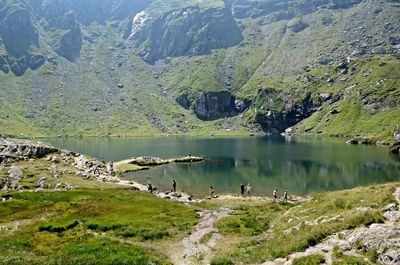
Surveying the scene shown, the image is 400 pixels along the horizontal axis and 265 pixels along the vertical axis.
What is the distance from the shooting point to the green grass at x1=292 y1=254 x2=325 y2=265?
27.4m

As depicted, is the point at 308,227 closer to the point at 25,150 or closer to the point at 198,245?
the point at 198,245

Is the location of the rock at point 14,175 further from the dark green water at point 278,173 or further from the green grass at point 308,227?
the green grass at point 308,227

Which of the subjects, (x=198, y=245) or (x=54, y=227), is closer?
(x=198, y=245)

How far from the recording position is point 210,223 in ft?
176

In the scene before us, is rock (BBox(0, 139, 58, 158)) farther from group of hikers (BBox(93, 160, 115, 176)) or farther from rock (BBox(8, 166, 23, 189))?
rock (BBox(8, 166, 23, 189))

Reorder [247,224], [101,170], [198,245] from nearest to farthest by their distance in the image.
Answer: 1. [198,245]
2. [247,224]
3. [101,170]

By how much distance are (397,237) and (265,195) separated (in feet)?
237

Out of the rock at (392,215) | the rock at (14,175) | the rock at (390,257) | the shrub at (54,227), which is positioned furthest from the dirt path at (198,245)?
the rock at (14,175)

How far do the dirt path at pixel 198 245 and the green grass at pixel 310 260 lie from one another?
27.5 feet

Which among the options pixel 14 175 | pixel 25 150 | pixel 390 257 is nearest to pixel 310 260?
pixel 390 257

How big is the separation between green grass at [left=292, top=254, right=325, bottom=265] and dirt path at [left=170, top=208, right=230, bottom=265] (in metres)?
8.38

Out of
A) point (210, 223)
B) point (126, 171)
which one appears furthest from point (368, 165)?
point (210, 223)

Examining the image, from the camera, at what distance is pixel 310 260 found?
27641 millimetres

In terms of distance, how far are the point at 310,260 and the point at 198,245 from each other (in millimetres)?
15326
